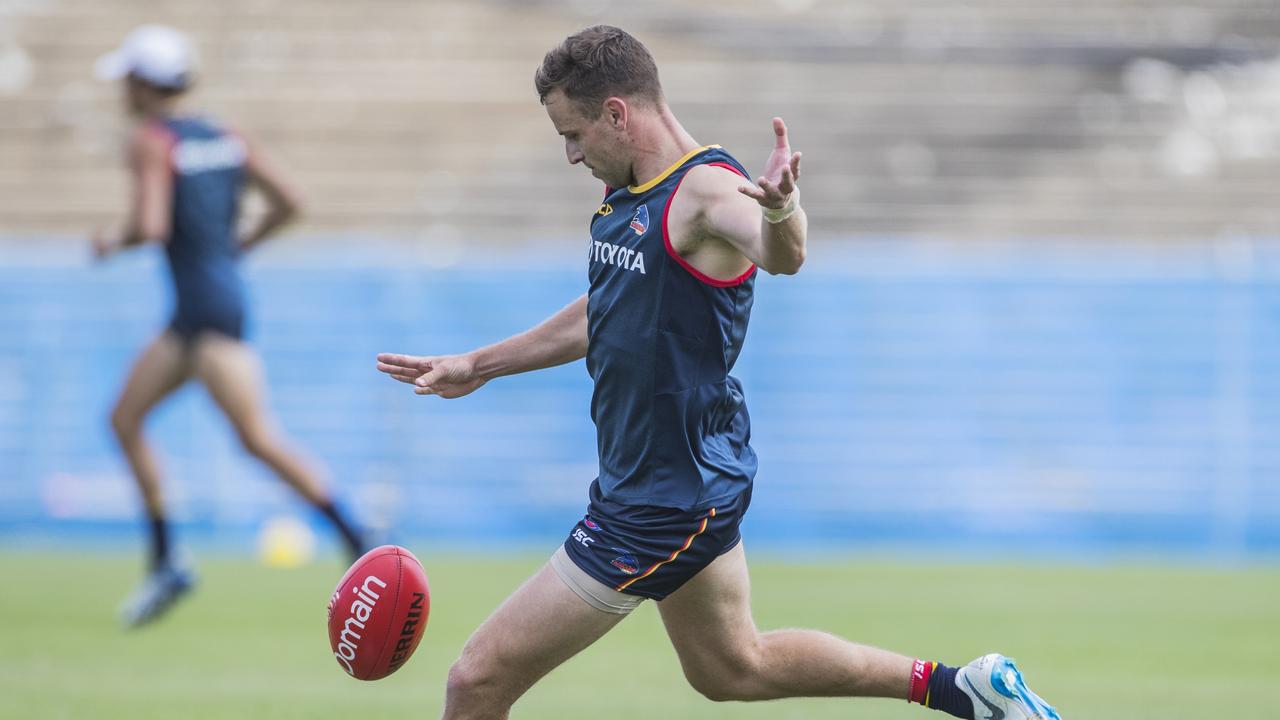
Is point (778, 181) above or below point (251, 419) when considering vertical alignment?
above

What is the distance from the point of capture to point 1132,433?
51.4 feet

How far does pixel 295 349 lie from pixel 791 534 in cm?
513

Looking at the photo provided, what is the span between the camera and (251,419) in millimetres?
8484

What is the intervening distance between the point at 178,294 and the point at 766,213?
222 inches

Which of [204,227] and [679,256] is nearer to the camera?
[679,256]

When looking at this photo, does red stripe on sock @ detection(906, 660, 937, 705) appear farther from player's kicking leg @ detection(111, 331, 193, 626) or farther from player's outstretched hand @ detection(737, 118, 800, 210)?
player's kicking leg @ detection(111, 331, 193, 626)

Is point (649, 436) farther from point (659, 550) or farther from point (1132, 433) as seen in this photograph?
point (1132, 433)

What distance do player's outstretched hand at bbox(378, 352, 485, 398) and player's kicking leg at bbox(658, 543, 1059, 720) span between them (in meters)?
0.82

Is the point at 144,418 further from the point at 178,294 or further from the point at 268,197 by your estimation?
the point at 268,197

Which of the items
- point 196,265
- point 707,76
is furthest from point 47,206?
point 196,265

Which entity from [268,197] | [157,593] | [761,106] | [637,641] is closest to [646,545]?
[637,641]

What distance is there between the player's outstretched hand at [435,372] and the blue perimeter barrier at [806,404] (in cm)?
1101

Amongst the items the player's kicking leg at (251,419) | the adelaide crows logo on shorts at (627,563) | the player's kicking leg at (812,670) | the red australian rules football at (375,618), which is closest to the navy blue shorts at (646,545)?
the adelaide crows logo on shorts at (627,563)

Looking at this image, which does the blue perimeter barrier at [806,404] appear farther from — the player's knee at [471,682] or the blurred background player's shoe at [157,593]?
the player's knee at [471,682]
